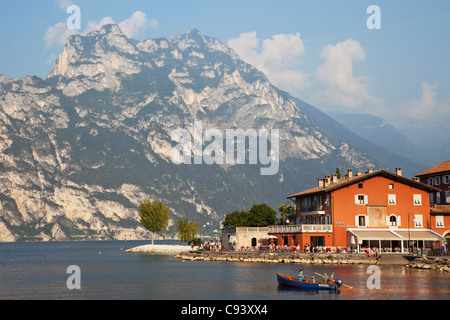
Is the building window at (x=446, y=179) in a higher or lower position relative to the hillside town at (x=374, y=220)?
higher

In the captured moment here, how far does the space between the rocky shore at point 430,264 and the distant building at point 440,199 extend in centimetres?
1654

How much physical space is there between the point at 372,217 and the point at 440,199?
67.4 ft

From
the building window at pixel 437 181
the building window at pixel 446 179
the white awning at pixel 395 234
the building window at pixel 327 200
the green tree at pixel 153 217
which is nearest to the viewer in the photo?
the white awning at pixel 395 234

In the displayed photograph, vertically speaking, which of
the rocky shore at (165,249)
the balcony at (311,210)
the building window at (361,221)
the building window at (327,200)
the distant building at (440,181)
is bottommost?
the rocky shore at (165,249)

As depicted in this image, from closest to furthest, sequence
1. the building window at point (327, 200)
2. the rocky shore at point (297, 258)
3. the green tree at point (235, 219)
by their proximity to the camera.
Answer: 1. the rocky shore at point (297, 258)
2. the building window at point (327, 200)
3. the green tree at point (235, 219)

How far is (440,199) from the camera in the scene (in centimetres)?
11225

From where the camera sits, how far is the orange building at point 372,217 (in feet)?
319

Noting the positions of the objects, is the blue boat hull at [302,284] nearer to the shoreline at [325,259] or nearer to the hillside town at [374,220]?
the shoreline at [325,259]

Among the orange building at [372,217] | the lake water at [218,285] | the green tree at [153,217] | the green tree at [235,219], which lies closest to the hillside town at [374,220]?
the orange building at [372,217]

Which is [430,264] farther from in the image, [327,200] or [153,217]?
[153,217]

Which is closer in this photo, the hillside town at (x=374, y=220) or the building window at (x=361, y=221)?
the hillside town at (x=374, y=220)

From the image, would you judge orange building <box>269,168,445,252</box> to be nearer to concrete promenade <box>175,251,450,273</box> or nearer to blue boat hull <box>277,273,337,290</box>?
concrete promenade <box>175,251,450,273</box>

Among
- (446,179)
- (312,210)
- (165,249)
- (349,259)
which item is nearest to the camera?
(349,259)

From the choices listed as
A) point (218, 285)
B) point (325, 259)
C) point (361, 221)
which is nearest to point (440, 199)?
point (361, 221)
